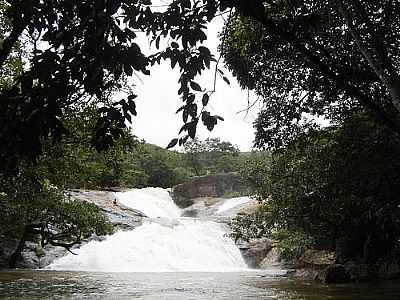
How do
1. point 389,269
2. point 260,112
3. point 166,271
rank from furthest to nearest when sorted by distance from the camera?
point 166,271
point 389,269
point 260,112

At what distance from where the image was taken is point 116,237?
26875mm

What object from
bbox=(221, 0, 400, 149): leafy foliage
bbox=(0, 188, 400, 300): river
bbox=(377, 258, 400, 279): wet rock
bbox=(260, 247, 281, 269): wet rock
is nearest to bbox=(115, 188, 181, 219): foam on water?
bbox=(0, 188, 400, 300): river

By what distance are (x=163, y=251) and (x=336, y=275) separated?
39.7 ft

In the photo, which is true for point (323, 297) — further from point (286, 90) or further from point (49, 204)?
point (49, 204)

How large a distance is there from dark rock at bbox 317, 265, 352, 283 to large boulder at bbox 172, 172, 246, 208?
2726cm

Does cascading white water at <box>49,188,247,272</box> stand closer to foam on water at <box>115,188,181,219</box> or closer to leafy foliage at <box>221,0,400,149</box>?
foam on water at <box>115,188,181,219</box>

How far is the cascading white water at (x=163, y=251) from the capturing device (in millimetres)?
23312

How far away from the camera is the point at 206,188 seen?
150 ft

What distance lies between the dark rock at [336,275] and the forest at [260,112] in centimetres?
157

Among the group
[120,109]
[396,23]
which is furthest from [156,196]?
[120,109]

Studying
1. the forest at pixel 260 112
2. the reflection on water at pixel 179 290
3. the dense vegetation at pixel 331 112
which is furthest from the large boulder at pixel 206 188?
the reflection on water at pixel 179 290

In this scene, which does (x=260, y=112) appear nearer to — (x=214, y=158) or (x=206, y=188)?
(x=206, y=188)

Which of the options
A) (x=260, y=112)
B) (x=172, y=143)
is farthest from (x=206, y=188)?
(x=172, y=143)

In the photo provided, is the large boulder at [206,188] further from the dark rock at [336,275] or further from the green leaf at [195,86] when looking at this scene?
the green leaf at [195,86]
